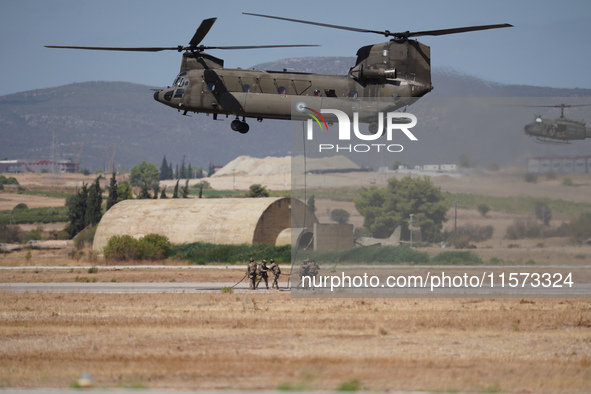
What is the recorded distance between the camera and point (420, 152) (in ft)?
94.1

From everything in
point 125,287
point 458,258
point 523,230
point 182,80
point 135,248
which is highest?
point 182,80

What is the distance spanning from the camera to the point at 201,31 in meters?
33.5

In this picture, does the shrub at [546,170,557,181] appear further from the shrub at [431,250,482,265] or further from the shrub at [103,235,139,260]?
the shrub at [103,235,139,260]

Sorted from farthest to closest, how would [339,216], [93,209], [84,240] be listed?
1. [93,209]
2. [84,240]
3. [339,216]

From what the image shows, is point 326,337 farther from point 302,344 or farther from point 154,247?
point 154,247

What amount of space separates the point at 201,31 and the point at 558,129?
15.5 m

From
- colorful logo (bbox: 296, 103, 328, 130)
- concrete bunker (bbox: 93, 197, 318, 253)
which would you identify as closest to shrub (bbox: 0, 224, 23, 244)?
concrete bunker (bbox: 93, 197, 318, 253)

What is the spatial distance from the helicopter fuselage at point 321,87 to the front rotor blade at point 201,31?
4.23 feet

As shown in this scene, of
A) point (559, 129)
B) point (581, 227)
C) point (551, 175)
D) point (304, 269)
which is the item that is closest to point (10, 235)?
point (304, 269)

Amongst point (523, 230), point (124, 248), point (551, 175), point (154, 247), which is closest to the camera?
point (523, 230)

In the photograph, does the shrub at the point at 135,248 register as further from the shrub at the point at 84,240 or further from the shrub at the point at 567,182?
the shrub at the point at 567,182

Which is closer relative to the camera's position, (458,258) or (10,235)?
(458,258)

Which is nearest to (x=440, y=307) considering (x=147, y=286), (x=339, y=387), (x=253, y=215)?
(x=339, y=387)

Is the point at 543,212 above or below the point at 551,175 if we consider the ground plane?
below
